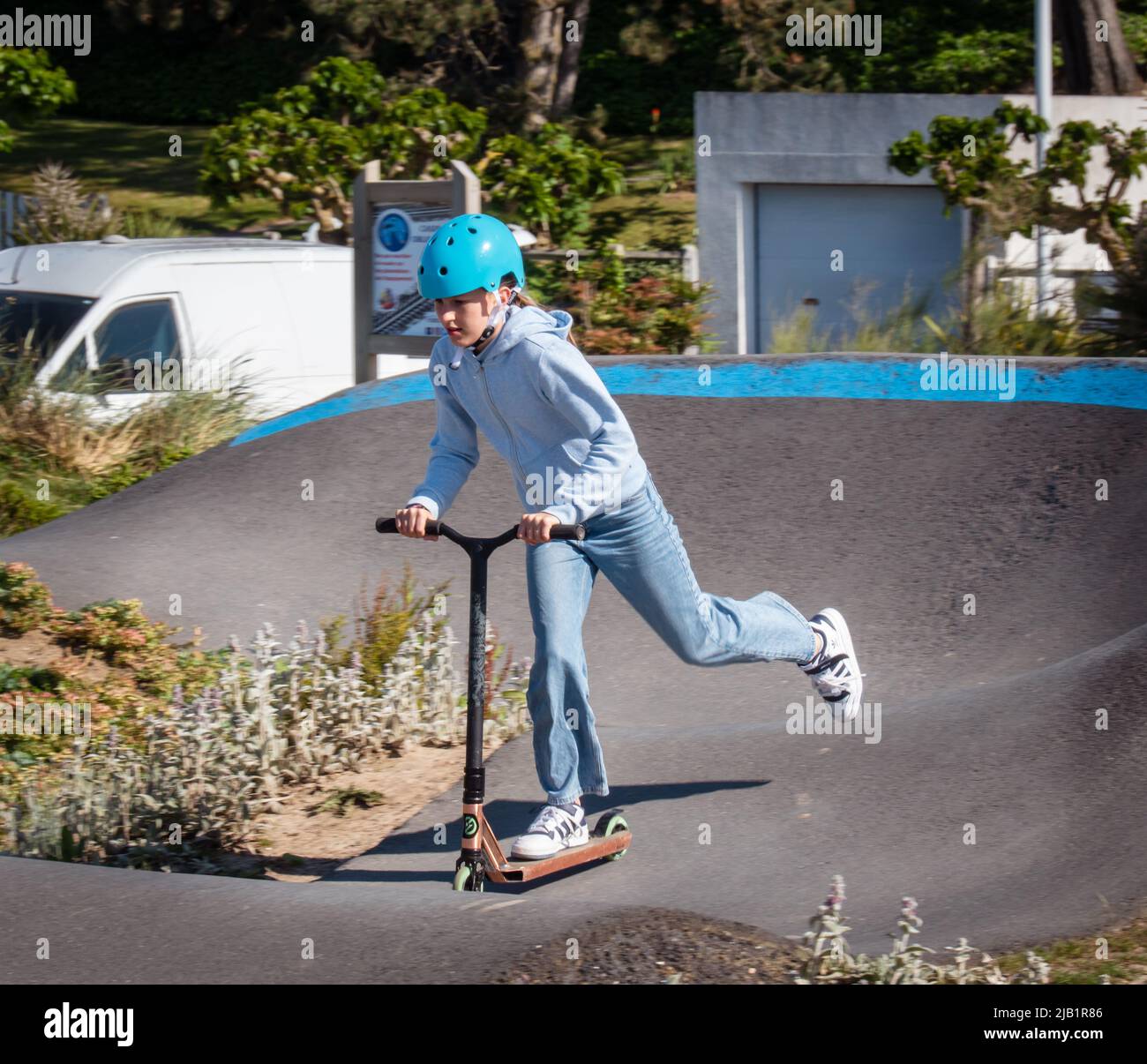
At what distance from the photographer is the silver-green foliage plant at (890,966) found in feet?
12.8

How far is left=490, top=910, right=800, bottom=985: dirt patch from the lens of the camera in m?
3.90

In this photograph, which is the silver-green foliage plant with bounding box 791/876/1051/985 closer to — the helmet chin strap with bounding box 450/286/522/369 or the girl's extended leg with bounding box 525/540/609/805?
the girl's extended leg with bounding box 525/540/609/805

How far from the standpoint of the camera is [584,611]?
5227mm

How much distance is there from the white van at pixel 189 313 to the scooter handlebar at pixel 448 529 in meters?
6.14

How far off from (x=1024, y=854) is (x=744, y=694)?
2.19m

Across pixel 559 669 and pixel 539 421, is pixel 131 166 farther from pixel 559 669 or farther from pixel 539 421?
pixel 559 669

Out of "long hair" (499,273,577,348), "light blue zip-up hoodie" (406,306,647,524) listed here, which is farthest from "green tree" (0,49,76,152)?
"long hair" (499,273,577,348)

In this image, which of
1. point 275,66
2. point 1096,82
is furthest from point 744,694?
point 275,66

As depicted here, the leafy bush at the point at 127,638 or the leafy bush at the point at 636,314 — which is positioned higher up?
the leafy bush at the point at 636,314

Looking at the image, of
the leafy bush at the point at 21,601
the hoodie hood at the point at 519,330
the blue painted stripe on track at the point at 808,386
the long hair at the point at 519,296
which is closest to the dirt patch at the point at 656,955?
the hoodie hood at the point at 519,330

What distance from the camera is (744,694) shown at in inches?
282

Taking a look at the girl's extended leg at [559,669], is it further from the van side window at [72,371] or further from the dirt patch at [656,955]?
the van side window at [72,371]

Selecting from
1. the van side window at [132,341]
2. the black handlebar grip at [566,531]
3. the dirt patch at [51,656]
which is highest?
the van side window at [132,341]

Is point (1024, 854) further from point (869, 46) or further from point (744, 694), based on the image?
point (869, 46)
